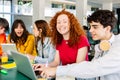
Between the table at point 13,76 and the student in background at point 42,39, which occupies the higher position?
the student in background at point 42,39

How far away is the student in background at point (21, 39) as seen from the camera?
319cm

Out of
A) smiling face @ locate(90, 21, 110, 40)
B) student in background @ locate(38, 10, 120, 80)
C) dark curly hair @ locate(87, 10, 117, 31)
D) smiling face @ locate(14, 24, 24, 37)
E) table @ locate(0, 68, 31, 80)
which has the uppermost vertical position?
dark curly hair @ locate(87, 10, 117, 31)

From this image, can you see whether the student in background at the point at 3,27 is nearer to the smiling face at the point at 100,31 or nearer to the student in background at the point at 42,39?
the student in background at the point at 42,39

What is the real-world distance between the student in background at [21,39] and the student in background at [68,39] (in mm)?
1026

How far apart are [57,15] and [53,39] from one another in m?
0.26

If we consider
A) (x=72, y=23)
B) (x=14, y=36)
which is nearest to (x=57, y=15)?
(x=72, y=23)

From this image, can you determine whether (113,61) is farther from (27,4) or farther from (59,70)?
(27,4)

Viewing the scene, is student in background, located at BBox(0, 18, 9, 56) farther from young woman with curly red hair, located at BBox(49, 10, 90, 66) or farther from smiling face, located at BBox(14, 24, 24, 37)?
young woman with curly red hair, located at BBox(49, 10, 90, 66)

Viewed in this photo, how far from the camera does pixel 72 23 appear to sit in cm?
211

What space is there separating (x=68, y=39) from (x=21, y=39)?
133 centimetres

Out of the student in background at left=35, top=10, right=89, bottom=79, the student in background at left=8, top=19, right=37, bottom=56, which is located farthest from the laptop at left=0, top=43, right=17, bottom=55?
the student in background at left=35, top=10, right=89, bottom=79

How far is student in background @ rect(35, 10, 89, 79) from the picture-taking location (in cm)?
208

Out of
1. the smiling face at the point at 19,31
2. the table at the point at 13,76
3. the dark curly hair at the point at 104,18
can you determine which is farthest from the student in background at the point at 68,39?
the smiling face at the point at 19,31

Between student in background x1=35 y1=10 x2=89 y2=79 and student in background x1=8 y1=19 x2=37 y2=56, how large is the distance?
3.37 ft
